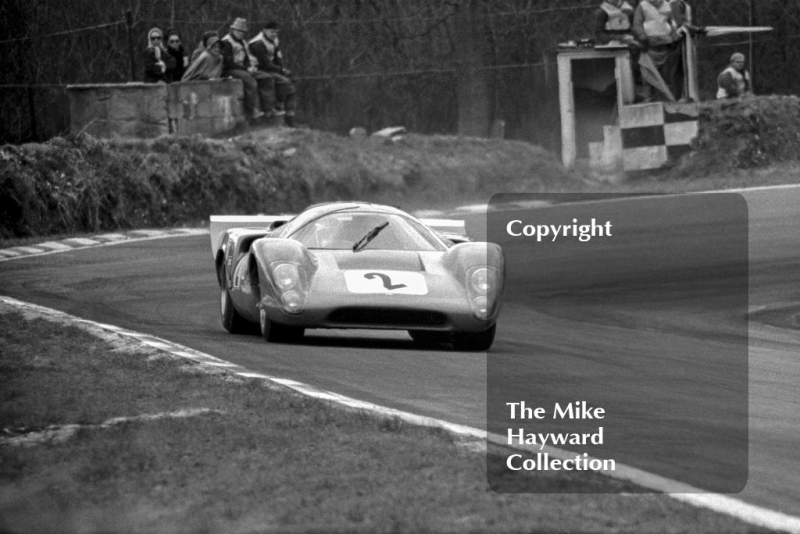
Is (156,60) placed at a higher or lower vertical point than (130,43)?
lower

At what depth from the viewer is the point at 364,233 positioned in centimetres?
973

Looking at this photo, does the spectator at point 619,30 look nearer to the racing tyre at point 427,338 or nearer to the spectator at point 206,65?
the spectator at point 206,65

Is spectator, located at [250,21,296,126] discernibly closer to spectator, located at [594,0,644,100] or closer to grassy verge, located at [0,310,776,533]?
spectator, located at [594,0,644,100]

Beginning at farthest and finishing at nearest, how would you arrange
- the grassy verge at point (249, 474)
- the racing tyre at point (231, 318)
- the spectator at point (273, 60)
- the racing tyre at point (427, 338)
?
the spectator at point (273, 60), the racing tyre at point (231, 318), the racing tyre at point (427, 338), the grassy verge at point (249, 474)

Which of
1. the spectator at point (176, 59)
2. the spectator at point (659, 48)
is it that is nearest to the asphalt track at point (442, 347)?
the spectator at point (176, 59)

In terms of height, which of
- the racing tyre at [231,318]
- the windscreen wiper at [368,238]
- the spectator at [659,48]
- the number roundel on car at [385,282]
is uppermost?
the spectator at [659,48]

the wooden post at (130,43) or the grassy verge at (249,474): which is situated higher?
the wooden post at (130,43)

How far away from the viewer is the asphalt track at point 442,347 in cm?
724

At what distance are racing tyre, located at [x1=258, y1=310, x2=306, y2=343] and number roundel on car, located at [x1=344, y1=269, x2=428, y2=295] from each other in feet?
1.71

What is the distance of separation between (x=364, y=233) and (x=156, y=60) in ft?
33.6

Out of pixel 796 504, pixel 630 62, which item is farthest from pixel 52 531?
pixel 630 62

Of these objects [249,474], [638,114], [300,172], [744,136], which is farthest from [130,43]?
[249,474]

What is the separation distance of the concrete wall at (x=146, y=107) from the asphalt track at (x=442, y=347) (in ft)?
11.7

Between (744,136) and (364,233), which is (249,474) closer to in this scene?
(364,233)
